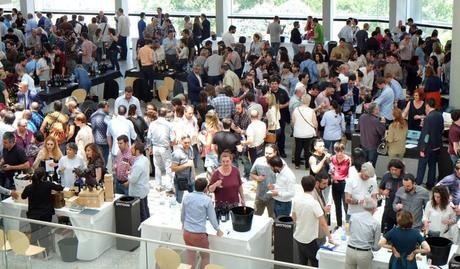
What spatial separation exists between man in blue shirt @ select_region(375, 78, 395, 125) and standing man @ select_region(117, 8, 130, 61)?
12.2 meters

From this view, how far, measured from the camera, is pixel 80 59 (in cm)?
1972

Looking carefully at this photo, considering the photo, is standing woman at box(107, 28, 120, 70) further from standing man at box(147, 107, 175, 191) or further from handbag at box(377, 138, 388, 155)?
handbag at box(377, 138, 388, 155)

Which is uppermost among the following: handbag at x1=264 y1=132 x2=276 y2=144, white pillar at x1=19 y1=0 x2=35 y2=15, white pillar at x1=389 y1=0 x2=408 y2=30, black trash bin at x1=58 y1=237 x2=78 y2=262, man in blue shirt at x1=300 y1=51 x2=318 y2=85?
white pillar at x1=19 y1=0 x2=35 y2=15

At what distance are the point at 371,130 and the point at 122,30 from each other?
44.3 ft

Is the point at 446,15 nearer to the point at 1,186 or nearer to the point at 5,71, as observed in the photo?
the point at 5,71

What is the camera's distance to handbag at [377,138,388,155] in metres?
12.3

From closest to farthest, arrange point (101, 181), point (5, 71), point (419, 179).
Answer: point (101, 181)
point (419, 179)
point (5, 71)

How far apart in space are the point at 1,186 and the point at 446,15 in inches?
592

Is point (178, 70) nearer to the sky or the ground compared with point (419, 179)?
nearer to the sky

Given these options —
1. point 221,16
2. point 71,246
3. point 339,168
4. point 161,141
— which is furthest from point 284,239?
point 221,16

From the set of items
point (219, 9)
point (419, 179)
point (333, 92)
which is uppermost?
A: point (219, 9)

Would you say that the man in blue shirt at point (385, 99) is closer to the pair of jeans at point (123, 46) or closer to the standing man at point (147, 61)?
the standing man at point (147, 61)

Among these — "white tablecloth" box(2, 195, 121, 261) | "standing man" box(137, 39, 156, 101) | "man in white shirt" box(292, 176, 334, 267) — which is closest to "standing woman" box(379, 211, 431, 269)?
"man in white shirt" box(292, 176, 334, 267)

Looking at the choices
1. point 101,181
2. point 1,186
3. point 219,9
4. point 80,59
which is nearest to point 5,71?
point 80,59
